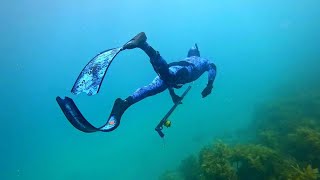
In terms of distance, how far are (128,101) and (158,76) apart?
789 millimetres

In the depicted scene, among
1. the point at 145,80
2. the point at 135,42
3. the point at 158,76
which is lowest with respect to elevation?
the point at 158,76

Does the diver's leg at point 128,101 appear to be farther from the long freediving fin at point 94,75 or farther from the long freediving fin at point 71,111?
the long freediving fin at point 94,75

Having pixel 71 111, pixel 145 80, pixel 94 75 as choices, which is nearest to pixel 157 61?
pixel 94 75

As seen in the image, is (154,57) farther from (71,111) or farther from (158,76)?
(71,111)

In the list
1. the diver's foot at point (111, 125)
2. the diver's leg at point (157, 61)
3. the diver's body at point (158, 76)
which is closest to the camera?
the diver's foot at point (111, 125)

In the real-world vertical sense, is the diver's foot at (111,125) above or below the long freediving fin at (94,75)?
below

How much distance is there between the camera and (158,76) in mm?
6164

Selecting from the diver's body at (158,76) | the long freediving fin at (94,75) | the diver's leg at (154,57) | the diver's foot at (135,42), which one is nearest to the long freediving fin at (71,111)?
the long freediving fin at (94,75)

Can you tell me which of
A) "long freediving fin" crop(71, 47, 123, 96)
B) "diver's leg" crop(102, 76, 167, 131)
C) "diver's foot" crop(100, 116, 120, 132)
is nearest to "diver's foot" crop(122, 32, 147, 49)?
"long freediving fin" crop(71, 47, 123, 96)

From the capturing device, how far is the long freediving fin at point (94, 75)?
15.7 ft

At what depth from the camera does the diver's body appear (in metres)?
5.57

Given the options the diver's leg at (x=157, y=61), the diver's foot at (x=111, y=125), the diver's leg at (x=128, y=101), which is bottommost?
the diver's foot at (x=111, y=125)

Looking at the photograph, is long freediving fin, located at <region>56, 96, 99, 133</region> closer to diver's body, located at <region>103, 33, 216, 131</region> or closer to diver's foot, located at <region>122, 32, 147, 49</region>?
diver's body, located at <region>103, 33, 216, 131</region>

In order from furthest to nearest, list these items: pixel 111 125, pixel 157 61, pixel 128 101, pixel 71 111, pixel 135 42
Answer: pixel 128 101 → pixel 157 61 → pixel 135 42 → pixel 111 125 → pixel 71 111
